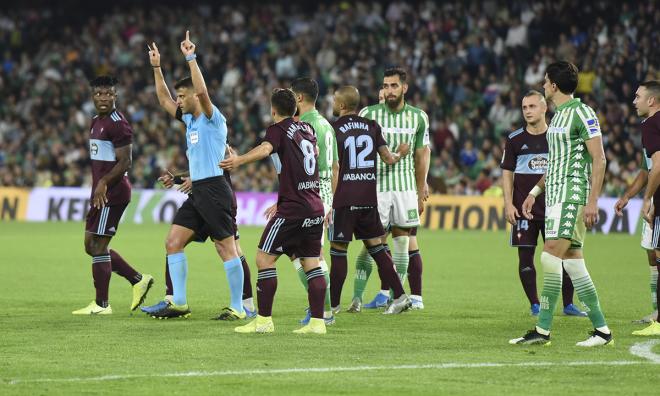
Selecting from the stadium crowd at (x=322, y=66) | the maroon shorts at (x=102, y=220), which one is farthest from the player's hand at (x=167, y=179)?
the stadium crowd at (x=322, y=66)

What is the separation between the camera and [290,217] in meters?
9.80

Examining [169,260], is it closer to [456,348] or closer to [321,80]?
[456,348]

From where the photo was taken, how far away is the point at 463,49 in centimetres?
3075

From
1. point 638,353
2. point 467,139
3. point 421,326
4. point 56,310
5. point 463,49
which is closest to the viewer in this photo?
point 638,353

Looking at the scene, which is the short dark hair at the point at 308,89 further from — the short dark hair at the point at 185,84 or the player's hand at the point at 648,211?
the player's hand at the point at 648,211

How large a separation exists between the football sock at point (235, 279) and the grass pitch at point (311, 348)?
34 centimetres

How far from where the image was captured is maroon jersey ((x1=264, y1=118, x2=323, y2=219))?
385 inches

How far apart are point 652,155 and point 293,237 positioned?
10.7ft

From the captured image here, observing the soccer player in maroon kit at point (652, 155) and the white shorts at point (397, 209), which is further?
the white shorts at point (397, 209)

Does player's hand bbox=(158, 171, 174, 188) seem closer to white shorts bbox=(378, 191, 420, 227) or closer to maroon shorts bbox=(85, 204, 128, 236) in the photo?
maroon shorts bbox=(85, 204, 128, 236)

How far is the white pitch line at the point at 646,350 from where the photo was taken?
8.54 metres

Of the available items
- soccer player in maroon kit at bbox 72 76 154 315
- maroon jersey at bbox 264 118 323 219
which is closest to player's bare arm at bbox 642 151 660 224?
maroon jersey at bbox 264 118 323 219

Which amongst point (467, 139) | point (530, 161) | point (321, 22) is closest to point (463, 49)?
point (467, 139)

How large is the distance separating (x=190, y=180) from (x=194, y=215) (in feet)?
1.14
